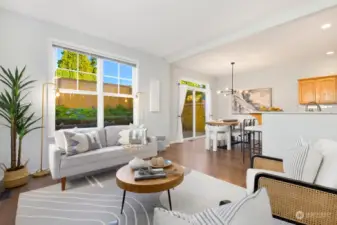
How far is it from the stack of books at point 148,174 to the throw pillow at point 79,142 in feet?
4.37

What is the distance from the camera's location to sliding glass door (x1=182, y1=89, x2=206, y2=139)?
714cm

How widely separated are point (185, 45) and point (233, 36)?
1222 mm

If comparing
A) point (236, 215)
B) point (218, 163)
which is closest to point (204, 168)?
point (218, 163)

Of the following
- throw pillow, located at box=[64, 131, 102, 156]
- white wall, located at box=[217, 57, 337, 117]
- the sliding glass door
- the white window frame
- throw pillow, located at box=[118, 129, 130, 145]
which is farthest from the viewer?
the sliding glass door

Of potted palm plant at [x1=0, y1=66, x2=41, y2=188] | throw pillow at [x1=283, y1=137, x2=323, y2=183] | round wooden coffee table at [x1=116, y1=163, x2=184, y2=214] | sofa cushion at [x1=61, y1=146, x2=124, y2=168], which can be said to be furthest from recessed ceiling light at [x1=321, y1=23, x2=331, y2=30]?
potted palm plant at [x1=0, y1=66, x2=41, y2=188]

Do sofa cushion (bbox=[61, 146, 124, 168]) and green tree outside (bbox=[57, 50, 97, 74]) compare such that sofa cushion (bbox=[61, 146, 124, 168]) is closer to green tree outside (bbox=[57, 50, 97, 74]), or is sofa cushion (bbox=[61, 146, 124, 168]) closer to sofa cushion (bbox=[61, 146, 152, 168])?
sofa cushion (bbox=[61, 146, 152, 168])

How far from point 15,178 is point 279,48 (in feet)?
20.4

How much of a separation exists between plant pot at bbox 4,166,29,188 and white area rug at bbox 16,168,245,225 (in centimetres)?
38

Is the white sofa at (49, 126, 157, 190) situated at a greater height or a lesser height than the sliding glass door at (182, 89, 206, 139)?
lesser

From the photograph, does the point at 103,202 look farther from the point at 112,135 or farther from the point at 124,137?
the point at 112,135

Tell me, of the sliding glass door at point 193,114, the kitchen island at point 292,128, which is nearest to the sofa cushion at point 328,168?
the kitchen island at point 292,128

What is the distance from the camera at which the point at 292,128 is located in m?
2.71

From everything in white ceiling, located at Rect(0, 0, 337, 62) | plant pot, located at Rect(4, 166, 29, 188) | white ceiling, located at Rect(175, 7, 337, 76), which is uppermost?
white ceiling, located at Rect(0, 0, 337, 62)

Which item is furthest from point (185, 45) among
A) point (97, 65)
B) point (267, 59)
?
point (267, 59)
